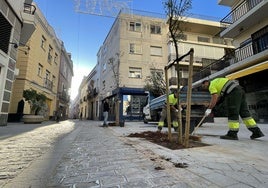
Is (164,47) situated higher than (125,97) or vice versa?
(164,47)

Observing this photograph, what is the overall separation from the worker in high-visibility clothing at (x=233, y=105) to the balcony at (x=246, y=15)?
32.5 feet

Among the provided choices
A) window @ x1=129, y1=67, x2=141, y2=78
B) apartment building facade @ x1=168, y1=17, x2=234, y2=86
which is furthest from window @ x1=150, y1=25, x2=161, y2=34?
window @ x1=129, y1=67, x2=141, y2=78

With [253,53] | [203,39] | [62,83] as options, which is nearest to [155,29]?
[203,39]

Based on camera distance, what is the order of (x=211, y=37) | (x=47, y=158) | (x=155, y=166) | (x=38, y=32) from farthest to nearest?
1. (x=211, y=37)
2. (x=38, y=32)
3. (x=47, y=158)
4. (x=155, y=166)

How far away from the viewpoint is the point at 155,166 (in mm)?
2514

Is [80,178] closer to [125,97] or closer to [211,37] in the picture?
[125,97]

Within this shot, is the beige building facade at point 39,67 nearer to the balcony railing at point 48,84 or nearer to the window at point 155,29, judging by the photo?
the balcony railing at point 48,84

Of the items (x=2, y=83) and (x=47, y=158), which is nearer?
(x=47, y=158)

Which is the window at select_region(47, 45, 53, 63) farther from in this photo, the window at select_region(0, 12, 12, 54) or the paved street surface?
the paved street surface

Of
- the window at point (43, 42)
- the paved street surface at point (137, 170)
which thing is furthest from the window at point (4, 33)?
the window at point (43, 42)

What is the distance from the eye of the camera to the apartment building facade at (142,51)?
21828 mm

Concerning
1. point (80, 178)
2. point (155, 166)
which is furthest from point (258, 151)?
point (80, 178)

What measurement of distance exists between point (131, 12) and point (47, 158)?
23036 mm

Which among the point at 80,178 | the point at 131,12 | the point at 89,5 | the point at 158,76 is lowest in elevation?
the point at 80,178
